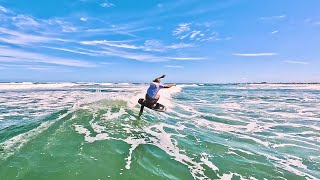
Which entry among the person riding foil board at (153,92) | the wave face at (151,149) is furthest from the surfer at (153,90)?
the wave face at (151,149)

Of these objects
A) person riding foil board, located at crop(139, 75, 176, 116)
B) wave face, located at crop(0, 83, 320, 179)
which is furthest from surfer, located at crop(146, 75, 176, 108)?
wave face, located at crop(0, 83, 320, 179)

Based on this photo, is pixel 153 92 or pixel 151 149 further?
pixel 153 92

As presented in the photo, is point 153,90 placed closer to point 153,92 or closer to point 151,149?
point 153,92

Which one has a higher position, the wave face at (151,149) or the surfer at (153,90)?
the surfer at (153,90)

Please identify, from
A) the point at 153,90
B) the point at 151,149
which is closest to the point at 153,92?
the point at 153,90

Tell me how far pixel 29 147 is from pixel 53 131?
7.41ft

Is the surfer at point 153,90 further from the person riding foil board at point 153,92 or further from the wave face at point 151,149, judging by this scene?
the wave face at point 151,149

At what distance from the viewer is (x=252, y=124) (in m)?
15.3

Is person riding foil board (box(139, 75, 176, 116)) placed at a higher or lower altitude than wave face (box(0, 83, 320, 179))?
higher

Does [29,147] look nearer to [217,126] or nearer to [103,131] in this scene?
[103,131]

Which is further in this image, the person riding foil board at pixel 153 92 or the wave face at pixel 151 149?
the person riding foil board at pixel 153 92

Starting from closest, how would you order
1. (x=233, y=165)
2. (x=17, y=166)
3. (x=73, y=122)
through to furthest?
(x=17, y=166), (x=233, y=165), (x=73, y=122)

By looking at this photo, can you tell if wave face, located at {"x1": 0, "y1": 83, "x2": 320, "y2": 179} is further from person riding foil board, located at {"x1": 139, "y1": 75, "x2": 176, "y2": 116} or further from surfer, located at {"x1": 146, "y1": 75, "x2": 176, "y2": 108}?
surfer, located at {"x1": 146, "y1": 75, "x2": 176, "y2": 108}

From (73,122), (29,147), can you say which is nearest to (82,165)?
(29,147)
